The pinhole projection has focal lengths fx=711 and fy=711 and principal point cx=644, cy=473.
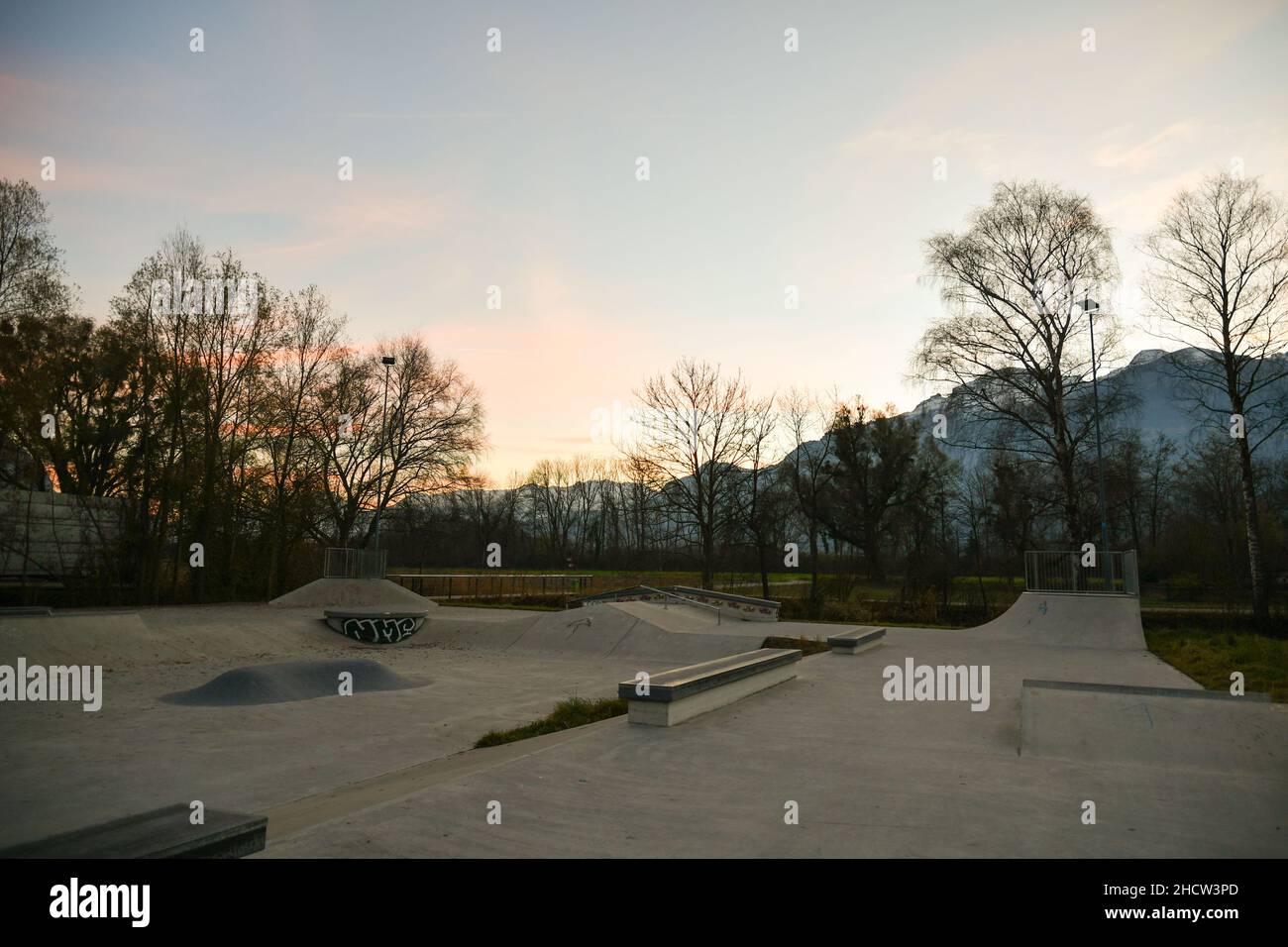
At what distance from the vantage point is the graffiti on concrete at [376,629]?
21.4m

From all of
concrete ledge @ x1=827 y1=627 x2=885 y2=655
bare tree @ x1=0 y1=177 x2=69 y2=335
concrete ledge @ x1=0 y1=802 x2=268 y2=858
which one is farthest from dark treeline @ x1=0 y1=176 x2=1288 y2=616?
concrete ledge @ x1=0 y1=802 x2=268 y2=858

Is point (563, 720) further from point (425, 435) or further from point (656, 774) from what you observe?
point (425, 435)

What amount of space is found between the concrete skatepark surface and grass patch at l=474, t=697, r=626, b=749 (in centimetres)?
35

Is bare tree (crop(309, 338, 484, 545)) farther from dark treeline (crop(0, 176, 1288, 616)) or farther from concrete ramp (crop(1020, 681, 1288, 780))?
concrete ramp (crop(1020, 681, 1288, 780))

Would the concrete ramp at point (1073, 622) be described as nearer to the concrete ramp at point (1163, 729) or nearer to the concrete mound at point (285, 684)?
the concrete ramp at point (1163, 729)

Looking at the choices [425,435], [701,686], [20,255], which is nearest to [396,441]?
[425,435]

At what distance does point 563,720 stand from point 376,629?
558 inches

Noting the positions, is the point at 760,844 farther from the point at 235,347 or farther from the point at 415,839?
the point at 235,347

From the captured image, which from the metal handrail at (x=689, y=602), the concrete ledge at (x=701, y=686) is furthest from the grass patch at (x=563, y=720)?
the metal handrail at (x=689, y=602)

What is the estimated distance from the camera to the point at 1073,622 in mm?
17062

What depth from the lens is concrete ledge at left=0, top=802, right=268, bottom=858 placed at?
11.0ft

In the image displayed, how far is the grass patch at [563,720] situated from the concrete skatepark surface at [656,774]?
0.35m
